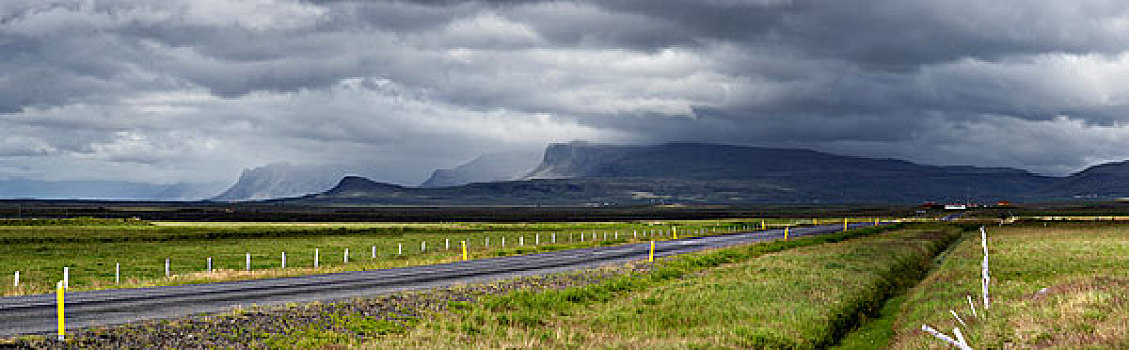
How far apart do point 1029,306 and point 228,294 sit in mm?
25509

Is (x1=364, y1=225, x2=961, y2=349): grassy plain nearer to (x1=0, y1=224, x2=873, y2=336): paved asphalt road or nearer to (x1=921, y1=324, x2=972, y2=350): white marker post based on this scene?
(x1=0, y1=224, x2=873, y2=336): paved asphalt road

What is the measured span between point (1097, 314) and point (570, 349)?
11755 millimetres

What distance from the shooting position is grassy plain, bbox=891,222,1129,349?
1695 centimetres

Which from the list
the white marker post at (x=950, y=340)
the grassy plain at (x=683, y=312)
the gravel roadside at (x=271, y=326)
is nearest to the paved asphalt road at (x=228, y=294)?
the gravel roadside at (x=271, y=326)

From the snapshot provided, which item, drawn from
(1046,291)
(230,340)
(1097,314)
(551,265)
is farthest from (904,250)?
(230,340)

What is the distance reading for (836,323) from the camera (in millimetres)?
26594

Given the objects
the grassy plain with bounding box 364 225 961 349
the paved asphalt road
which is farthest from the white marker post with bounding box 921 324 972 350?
the paved asphalt road

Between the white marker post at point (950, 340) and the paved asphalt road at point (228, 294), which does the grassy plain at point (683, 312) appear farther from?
the white marker post at point (950, 340)

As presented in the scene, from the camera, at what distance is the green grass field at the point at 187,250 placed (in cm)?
4631

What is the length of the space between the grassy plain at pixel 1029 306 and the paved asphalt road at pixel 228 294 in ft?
57.8

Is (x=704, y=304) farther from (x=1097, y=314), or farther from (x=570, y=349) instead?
(x=1097, y=314)

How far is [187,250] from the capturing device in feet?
251

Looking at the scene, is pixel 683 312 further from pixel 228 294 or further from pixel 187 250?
pixel 187 250

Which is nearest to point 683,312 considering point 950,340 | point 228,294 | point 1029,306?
point 1029,306
